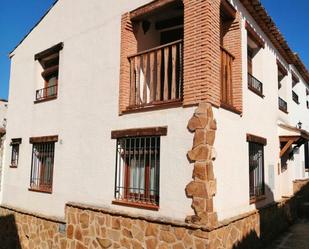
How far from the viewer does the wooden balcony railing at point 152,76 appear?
25.1ft

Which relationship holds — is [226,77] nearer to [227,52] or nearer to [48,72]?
[227,52]

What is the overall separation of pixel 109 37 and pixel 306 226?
9475 mm

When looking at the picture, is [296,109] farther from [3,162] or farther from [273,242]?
[3,162]

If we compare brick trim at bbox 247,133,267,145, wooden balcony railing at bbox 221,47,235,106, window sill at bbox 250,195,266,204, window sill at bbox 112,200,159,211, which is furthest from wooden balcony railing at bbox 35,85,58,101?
window sill at bbox 250,195,266,204

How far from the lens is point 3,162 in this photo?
1279cm

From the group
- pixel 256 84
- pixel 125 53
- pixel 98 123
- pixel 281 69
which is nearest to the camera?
pixel 125 53

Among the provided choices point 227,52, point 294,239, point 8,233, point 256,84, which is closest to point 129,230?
point 227,52

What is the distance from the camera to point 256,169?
9547 millimetres

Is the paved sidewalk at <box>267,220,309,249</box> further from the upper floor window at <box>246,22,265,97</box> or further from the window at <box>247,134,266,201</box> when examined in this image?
the upper floor window at <box>246,22,265,97</box>

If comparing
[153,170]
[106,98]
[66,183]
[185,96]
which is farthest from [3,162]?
[185,96]

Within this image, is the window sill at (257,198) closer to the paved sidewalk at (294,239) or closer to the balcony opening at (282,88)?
the paved sidewalk at (294,239)

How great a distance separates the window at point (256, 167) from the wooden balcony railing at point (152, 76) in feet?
8.81

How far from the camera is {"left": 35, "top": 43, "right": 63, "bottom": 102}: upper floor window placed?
1152 cm

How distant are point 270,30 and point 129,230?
754cm
